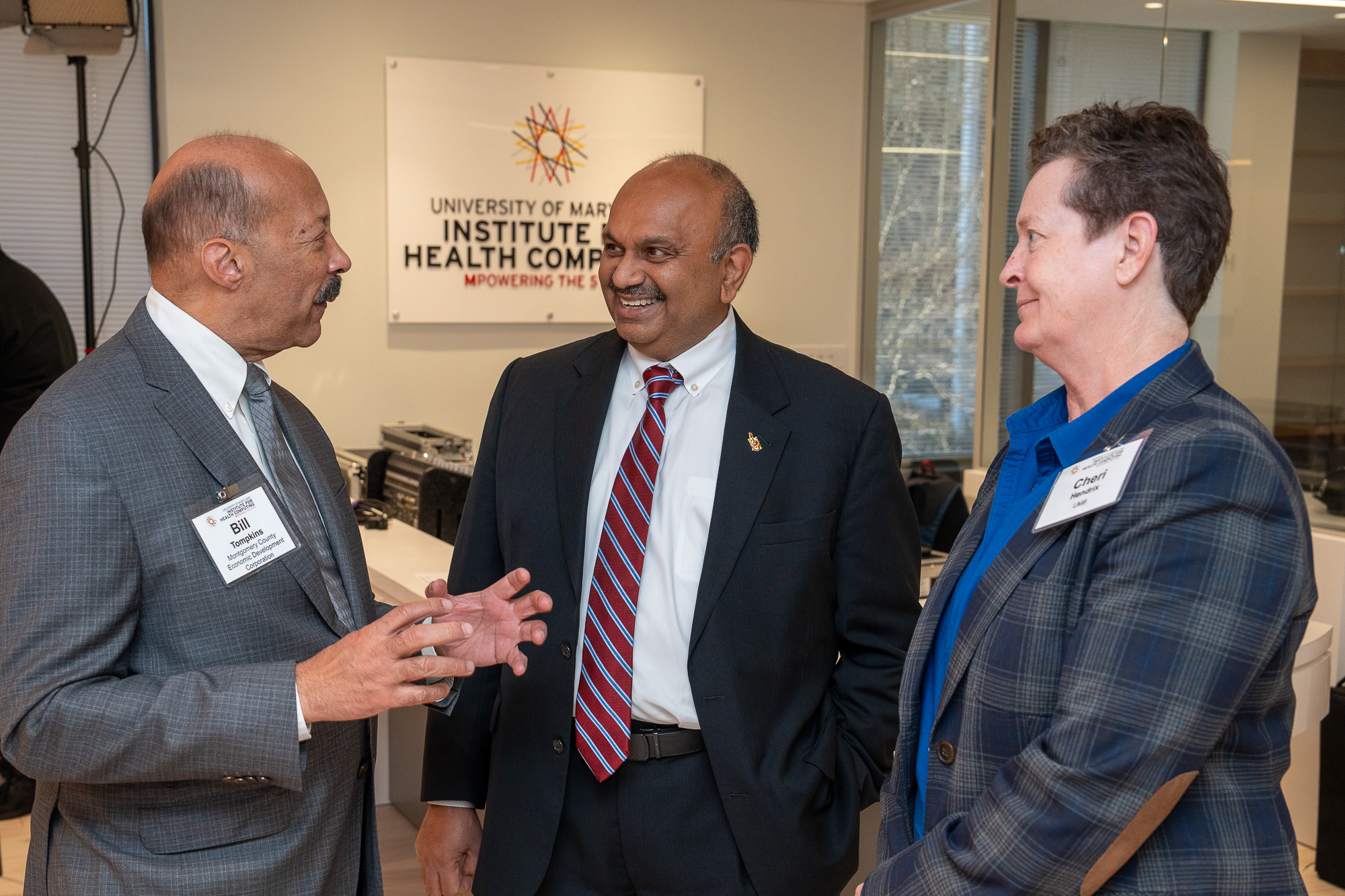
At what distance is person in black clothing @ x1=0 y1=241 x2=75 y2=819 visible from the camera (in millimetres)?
3492

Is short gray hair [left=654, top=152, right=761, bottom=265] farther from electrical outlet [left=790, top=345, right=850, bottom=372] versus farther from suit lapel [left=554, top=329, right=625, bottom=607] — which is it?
electrical outlet [left=790, top=345, right=850, bottom=372]

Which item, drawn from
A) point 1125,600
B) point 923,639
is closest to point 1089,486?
point 1125,600

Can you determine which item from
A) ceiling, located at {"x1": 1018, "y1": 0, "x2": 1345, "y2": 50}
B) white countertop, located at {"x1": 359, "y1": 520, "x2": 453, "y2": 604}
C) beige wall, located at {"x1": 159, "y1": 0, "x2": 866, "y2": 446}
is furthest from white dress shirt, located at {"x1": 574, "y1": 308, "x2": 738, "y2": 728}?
beige wall, located at {"x1": 159, "y1": 0, "x2": 866, "y2": 446}

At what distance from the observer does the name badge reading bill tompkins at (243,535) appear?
1.33m

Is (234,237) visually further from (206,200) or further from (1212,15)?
(1212,15)

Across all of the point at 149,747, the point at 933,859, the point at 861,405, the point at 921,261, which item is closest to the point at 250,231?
the point at 149,747

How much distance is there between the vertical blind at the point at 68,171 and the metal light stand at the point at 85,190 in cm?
7

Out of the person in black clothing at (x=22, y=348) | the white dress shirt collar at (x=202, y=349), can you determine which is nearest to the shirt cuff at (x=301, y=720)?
the white dress shirt collar at (x=202, y=349)

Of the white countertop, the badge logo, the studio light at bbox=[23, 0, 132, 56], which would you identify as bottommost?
the white countertop

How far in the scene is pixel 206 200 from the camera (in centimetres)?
142

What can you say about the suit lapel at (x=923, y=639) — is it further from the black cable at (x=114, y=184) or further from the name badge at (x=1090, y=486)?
the black cable at (x=114, y=184)

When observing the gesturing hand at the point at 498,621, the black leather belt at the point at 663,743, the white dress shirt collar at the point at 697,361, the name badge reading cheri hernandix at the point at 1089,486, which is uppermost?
the white dress shirt collar at the point at 697,361

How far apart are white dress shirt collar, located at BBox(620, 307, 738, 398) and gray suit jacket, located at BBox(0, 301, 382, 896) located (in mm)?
621

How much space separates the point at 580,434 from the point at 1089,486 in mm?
870
